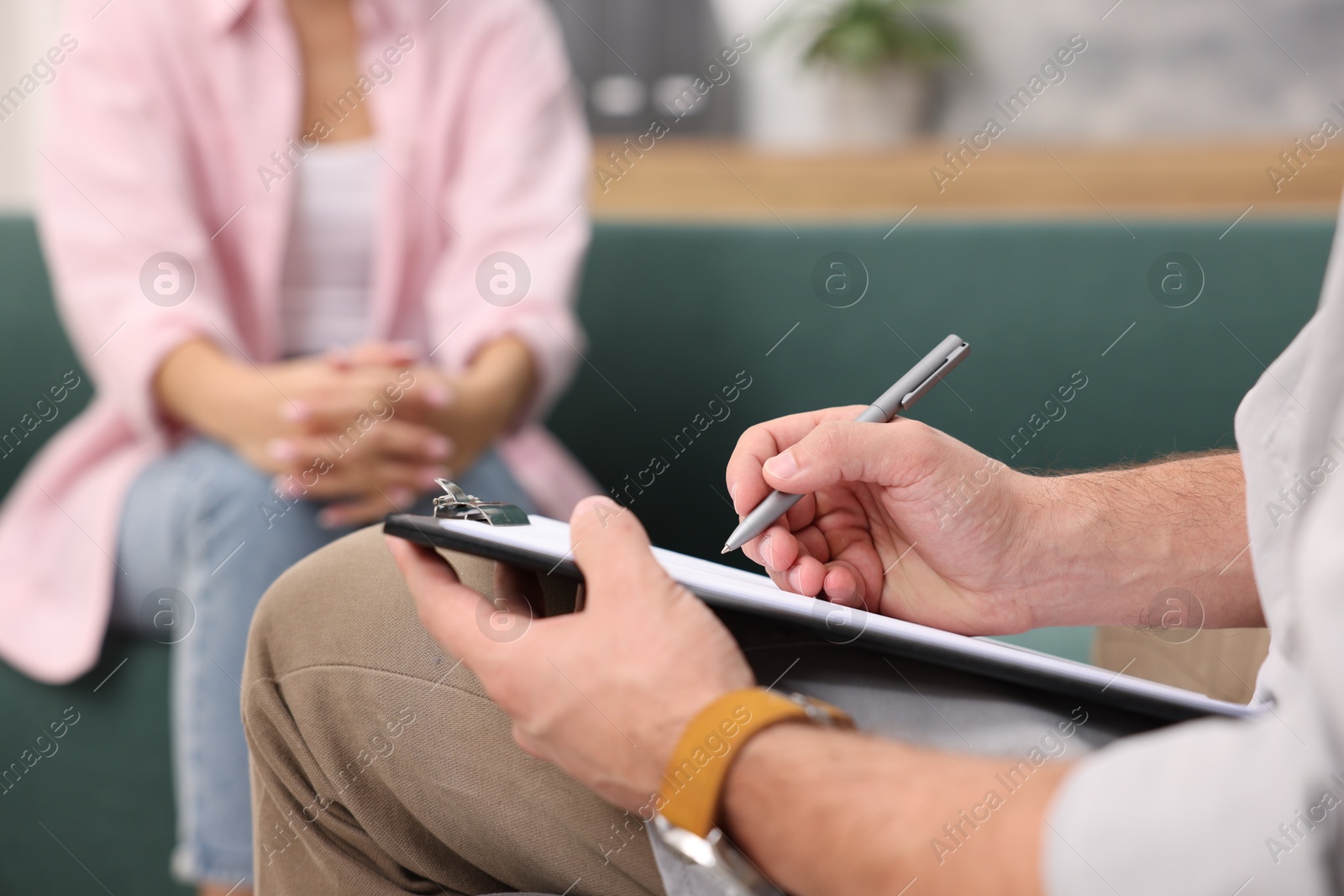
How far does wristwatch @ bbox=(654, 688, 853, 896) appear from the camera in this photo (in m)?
0.37

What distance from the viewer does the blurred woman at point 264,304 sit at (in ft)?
3.27

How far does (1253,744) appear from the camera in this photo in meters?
Result: 0.31

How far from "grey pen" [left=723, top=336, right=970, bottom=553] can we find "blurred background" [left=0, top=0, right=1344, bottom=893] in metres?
0.19

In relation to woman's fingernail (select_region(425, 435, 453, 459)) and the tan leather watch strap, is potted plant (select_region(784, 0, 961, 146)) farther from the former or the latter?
the tan leather watch strap

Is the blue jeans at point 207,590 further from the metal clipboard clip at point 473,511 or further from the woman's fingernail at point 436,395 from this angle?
the metal clipboard clip at point 473,511

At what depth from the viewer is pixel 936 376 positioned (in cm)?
62

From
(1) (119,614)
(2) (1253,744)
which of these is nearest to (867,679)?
(2) (1253,744)

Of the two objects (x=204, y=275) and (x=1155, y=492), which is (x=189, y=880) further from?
(x=1155, y=492)

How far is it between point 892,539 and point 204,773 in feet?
2.13

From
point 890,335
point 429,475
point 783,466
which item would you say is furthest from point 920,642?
point 890,335

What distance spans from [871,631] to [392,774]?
0.25m

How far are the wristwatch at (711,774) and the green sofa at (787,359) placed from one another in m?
0.79

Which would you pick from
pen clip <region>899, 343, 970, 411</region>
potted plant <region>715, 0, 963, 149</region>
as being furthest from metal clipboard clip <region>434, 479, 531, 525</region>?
potted plant <region>715, 0, 963, 149</region>

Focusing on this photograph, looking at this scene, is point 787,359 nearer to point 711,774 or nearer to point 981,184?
point 981,184
